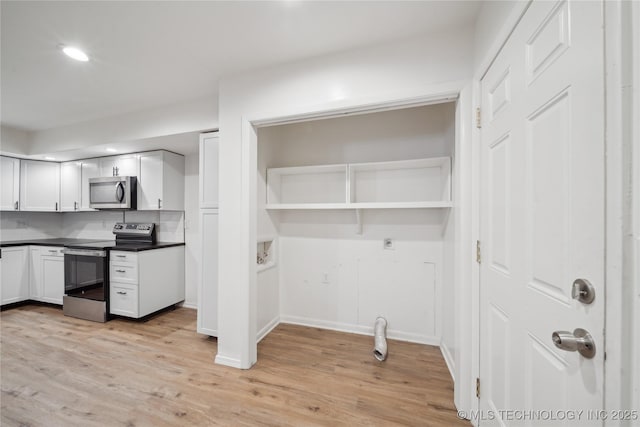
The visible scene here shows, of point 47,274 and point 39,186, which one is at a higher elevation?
point 39,186

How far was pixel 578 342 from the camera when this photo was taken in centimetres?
67

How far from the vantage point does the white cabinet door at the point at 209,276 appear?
2.48m

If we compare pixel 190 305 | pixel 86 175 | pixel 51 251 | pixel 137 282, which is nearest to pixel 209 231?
pixel 137 282

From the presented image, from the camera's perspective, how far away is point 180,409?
1583 mm

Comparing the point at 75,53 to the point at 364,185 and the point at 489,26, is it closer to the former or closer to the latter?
the point at 364,185

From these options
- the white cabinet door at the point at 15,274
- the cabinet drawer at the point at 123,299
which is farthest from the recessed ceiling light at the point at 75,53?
the white cabinet door at the point at 15,274

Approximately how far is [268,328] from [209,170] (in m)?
1.85

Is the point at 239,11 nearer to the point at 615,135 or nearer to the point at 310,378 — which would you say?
the point at 615,135

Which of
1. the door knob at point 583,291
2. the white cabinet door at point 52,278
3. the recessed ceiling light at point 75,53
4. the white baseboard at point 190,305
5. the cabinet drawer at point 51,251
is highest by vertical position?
the recessed ceiling light at point 75,53

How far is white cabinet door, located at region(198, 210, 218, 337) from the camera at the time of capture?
2484 millimetres

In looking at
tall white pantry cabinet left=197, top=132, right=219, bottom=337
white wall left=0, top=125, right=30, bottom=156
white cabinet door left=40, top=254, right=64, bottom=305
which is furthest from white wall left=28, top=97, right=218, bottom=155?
white cabinet door left=40, top=254, right=64, bottom=305

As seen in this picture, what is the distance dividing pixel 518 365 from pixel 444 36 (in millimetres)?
1915

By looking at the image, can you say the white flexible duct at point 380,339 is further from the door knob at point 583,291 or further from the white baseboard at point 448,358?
the door knob at point 583,291

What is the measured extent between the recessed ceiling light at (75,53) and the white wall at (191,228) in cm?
157
